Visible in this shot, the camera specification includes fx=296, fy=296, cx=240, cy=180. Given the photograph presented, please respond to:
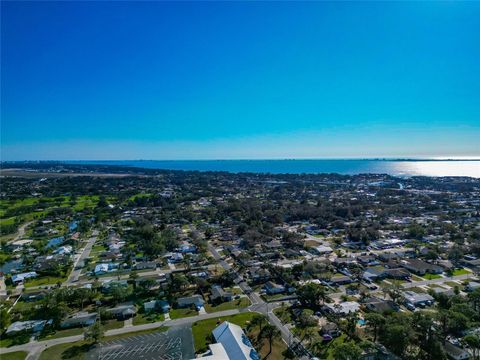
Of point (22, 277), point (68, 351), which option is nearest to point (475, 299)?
point (68, 351)

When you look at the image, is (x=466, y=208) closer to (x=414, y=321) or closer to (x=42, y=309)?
(x=414, y=321)

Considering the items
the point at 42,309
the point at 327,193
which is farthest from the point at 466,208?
the point at 42,309

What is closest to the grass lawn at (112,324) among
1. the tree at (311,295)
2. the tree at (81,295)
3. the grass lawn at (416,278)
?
the tree at (81,295)

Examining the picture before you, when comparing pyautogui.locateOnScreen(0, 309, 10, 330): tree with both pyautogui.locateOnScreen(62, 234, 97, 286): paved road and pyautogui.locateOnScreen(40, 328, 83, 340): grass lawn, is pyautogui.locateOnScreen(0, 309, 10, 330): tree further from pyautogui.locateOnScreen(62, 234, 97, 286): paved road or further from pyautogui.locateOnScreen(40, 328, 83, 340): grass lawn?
pyautogui.locateOnScreen(62, 234, 97, 286): paved road

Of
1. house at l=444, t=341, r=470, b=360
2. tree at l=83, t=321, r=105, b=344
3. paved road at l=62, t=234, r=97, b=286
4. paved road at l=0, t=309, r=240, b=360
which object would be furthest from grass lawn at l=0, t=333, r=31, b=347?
house at l=444, t=341, r=470, b=360

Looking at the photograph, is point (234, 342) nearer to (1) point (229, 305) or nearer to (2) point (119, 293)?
(1) point (229, 305)

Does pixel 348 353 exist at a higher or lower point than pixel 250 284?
higher
